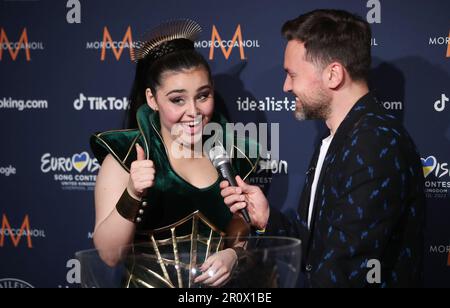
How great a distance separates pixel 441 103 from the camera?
2516 millimetres

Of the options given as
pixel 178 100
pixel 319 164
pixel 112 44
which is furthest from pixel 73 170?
pixel 319 164

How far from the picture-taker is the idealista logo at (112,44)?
273 cm

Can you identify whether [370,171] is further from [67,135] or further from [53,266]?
[53,266]

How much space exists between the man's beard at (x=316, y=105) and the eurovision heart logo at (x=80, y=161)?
1293mm

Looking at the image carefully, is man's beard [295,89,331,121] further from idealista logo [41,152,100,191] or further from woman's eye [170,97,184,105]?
idealista logo [41,152,100,191]

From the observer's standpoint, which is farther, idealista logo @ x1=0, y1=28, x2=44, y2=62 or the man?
idealista logo @ x1=0, y1=28, x2=44, y2=62

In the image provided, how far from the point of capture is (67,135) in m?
2.82

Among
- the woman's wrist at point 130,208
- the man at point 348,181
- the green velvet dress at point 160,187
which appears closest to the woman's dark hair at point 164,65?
the green velvet dress at point 160,187

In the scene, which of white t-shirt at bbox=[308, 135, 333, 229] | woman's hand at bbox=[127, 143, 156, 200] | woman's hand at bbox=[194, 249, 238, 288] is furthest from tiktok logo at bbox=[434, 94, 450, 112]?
woman's hand at bbox=[194, 249, 238, 288]

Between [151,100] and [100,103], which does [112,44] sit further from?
[151,100]

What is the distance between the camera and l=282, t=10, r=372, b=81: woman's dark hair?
1899 millimetres

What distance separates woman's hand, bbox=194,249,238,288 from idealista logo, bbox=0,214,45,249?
1843mm

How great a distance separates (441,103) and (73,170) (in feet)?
6.10
